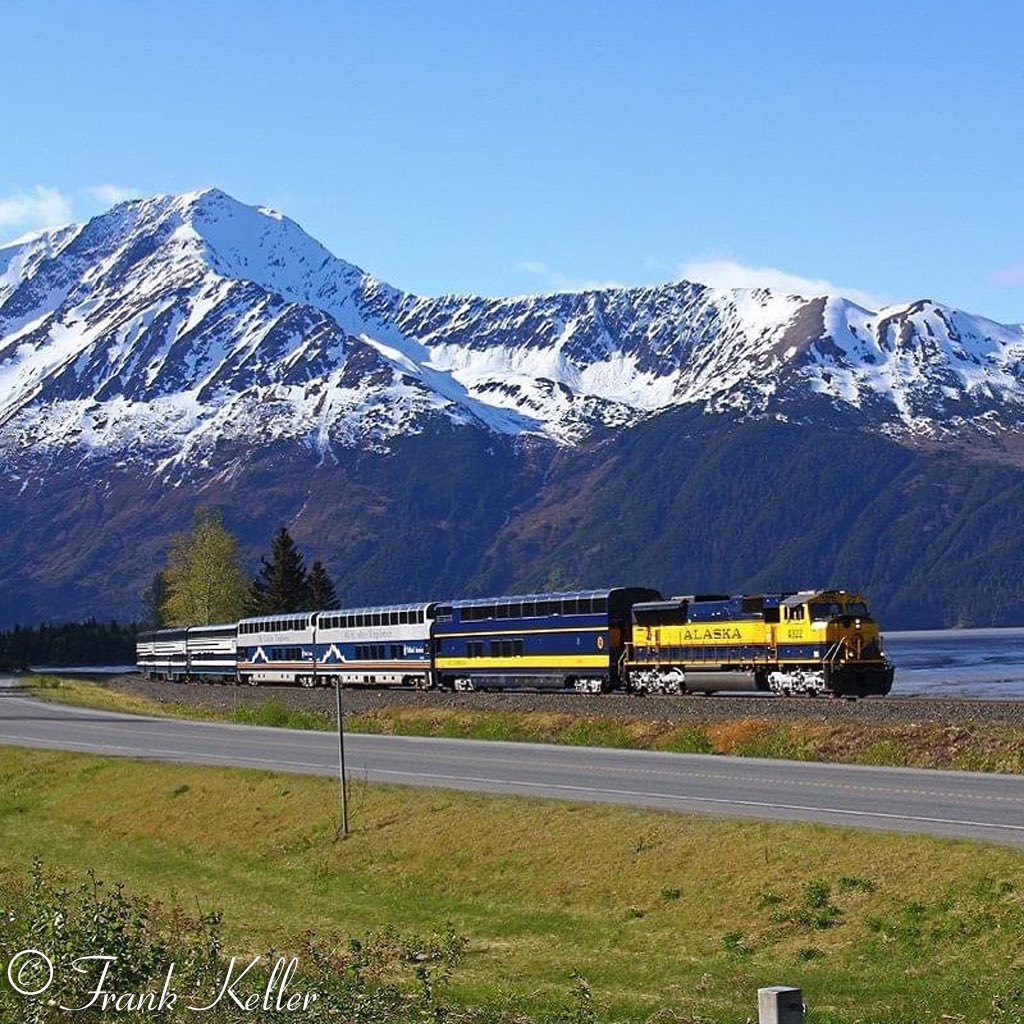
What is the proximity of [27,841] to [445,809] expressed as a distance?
52.4 feet

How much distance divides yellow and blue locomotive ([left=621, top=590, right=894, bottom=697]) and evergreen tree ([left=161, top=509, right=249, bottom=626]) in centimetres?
8229

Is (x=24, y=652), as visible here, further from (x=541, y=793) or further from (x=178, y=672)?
(x=541, y=793)

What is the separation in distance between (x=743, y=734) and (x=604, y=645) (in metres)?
23.3

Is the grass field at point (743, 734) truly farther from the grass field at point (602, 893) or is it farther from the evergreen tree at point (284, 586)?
the evergreen tree at point (284, 586)

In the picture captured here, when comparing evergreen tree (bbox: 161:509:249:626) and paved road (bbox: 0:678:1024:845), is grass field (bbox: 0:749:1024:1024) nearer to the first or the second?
paved road (bbox: 0:678:1024:845)

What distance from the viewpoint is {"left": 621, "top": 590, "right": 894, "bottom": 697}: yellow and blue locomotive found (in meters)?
65.0

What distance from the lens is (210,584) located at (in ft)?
488

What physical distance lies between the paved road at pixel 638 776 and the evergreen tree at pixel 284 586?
244 ft

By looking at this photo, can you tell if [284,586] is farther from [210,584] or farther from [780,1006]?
[780,1006]

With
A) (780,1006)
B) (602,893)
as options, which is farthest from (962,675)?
(780,1006)

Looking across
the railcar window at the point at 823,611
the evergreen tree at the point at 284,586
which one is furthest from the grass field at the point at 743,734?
the evergreen tree at the point at 284,586

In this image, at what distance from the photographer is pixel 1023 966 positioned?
959 inches

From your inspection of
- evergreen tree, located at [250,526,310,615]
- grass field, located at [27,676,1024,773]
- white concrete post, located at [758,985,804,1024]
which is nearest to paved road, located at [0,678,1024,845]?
grass field, located at [27,676,1024,773]

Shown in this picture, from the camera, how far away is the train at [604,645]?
215ft
